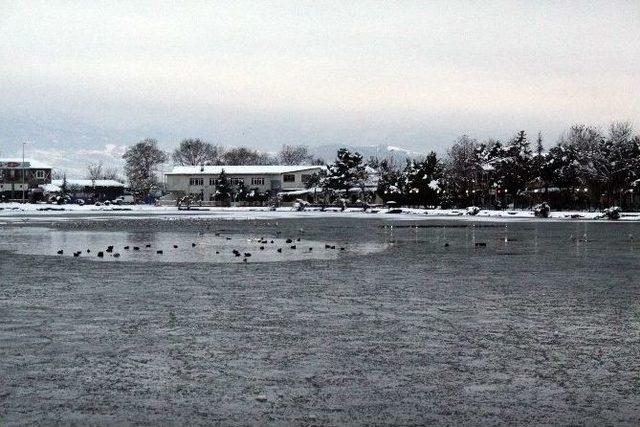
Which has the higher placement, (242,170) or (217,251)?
(242,170)

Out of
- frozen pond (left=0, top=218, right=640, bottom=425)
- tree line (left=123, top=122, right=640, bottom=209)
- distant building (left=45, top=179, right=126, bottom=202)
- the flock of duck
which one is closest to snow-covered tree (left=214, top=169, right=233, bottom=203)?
tree line (left=123, top=122, right=640, bottom=209)

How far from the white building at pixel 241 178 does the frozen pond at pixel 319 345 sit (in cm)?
13943

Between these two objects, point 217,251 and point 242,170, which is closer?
point 217,251

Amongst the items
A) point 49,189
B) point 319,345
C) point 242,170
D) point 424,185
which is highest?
point 242,170

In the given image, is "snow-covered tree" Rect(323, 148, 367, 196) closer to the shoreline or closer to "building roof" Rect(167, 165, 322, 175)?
"building roof" Rect(167, 165, 322, 175)

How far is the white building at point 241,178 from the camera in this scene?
163 m

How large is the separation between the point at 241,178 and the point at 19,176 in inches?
2134

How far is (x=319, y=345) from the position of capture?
11562mm

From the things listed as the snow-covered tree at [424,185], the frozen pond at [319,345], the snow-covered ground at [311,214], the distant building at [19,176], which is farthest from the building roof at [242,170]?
the frozen pond at [319,345]

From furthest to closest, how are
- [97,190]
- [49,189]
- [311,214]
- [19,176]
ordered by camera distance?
[97,190] → [19,176] → [49,189] → [311,214]

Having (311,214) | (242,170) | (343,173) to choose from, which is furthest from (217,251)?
(242,170)

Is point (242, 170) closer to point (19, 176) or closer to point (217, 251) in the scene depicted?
point (19, 176)

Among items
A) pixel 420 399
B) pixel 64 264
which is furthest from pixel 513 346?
pixel 64 264

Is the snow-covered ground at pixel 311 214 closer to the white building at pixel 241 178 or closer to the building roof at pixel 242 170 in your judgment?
the white building at pixel 241 178
